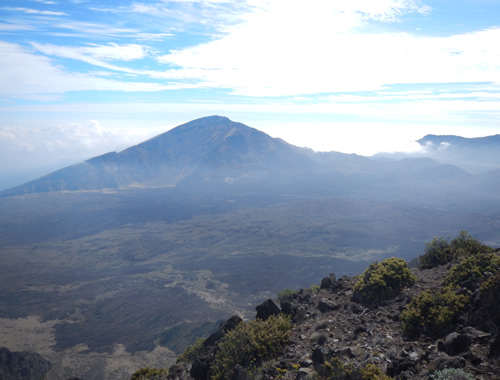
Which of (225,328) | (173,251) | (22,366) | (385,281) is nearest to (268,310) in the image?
(225,328)

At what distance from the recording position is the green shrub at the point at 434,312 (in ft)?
26.7

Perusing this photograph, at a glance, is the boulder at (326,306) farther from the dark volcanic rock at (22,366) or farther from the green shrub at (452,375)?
the dark volcanic rock at (22,366)

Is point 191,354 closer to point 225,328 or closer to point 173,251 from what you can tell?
point 225,328

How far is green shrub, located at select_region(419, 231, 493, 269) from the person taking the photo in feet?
43.6

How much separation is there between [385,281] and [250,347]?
5.63 m

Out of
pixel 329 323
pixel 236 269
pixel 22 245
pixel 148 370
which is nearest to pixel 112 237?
pixel 22 245

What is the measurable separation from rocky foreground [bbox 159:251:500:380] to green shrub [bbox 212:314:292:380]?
0.68 feet

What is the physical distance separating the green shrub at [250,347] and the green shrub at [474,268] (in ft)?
18.1

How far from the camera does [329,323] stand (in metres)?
10.6

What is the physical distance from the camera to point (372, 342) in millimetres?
8703

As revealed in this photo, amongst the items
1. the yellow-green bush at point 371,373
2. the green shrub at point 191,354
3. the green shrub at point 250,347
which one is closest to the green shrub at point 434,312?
the yellow-green bush at point 371,373

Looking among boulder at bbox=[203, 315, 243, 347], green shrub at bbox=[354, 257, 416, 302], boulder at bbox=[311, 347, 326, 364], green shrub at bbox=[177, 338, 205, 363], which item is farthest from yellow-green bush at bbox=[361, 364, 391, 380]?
green shrub at bbox=[177, 338, 205, 363]

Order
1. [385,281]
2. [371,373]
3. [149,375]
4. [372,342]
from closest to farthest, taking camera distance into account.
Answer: [371,373]
[372,342]
[385,281]
[149,375]

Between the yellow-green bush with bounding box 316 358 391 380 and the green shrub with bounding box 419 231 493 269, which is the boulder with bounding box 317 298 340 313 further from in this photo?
the green shrub with bounding box 419 231 493 269
